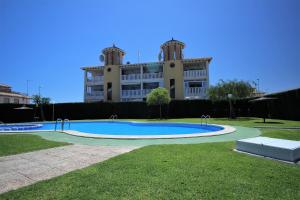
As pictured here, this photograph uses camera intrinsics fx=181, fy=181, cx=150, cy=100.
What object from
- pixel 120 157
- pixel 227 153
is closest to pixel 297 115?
pixel 227 153

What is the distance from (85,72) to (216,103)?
24.4 meters

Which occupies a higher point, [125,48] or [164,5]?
[125,48]

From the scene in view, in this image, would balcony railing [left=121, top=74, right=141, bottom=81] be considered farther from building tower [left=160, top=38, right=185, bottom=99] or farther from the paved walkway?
the paved walkway

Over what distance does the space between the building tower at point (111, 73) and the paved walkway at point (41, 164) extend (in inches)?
1049

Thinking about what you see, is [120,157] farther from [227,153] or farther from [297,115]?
[297,115]

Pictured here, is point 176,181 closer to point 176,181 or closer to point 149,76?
point 176,181

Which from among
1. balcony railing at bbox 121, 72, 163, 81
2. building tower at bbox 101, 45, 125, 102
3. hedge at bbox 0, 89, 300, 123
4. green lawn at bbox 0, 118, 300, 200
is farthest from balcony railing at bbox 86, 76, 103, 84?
green lawn at bbox 0, 118, 300, 200

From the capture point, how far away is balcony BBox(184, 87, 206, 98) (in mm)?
28852

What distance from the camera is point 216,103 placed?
79.9ft

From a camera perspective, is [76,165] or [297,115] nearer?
[76,165]

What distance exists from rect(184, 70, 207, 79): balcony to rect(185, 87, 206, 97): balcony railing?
1929 millimetres

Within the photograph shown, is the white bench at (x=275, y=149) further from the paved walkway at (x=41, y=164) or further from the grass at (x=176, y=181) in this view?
the paved walkway at (x=41, y=164)

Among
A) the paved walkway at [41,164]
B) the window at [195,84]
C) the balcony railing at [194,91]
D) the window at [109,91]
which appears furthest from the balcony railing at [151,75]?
the paved walkway at [41,164]

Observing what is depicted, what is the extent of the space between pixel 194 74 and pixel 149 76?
25.2 ft
